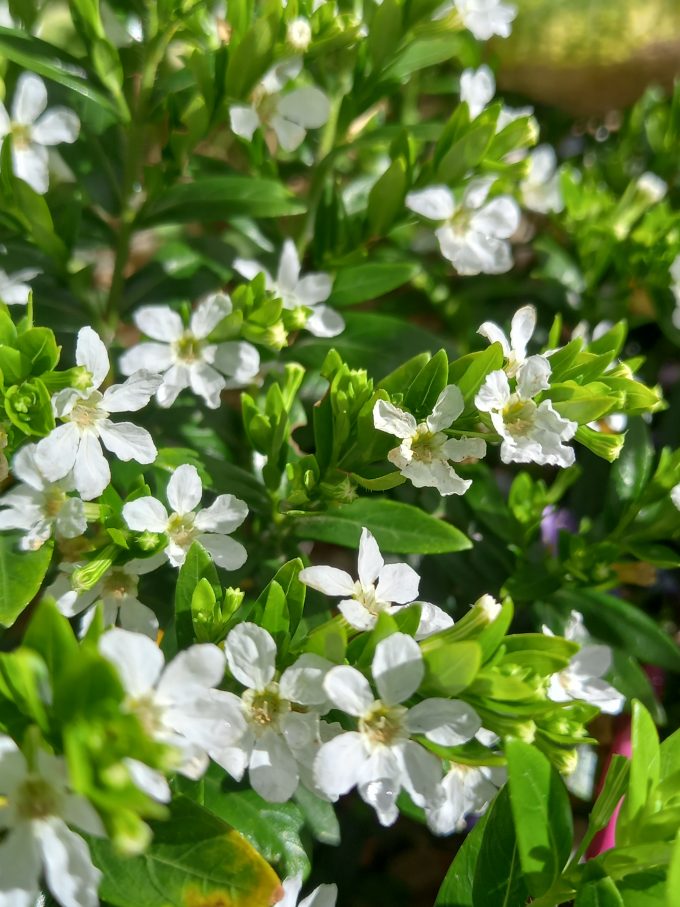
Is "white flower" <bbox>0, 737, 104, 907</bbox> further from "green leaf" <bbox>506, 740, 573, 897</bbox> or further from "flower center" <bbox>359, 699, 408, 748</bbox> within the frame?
"green leaf" <bbox>506, 740, 573, 897</bbox>

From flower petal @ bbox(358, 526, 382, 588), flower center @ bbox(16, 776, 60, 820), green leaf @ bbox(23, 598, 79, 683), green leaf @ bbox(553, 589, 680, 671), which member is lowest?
green leaf @ bbox(553, 589, 680, 671)

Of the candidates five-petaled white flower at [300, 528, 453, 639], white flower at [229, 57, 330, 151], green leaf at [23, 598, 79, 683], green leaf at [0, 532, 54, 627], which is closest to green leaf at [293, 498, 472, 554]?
five-petaled white flower at [300, 528, 453, 639]

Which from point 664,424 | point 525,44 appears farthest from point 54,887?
point 525,44

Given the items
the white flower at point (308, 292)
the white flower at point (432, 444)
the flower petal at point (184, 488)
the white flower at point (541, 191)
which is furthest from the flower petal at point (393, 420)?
the white flower at point (541, 191)

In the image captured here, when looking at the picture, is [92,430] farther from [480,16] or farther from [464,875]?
[480,16]

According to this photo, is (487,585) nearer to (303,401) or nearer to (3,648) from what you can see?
(303,401)

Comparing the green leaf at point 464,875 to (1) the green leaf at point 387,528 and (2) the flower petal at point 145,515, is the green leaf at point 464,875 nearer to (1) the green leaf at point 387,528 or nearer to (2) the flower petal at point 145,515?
(1) the green leaf at point 387,528

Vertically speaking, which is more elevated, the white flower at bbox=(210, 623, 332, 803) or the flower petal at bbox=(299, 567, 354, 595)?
the flower petal at bbox=(299, 567, 354, 595)
